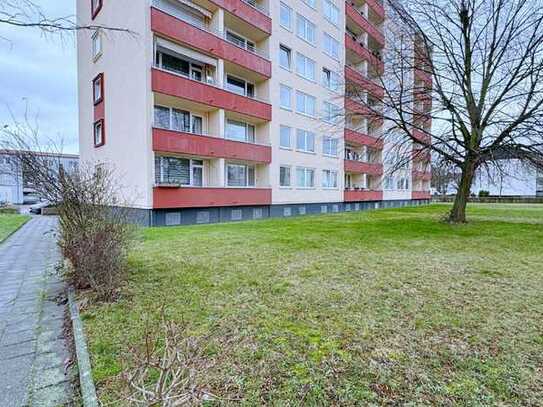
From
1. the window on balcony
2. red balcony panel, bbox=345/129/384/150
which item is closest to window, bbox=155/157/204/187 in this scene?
the window on balcony

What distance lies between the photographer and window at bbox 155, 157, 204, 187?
1553cm

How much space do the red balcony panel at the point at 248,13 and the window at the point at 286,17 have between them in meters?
1.52

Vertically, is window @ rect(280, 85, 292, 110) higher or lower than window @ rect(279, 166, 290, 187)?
higher

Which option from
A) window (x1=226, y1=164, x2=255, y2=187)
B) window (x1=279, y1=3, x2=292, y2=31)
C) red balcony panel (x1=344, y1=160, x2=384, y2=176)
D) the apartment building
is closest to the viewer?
the apartment building

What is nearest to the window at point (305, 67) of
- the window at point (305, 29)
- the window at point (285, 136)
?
the window at point (305, 29)

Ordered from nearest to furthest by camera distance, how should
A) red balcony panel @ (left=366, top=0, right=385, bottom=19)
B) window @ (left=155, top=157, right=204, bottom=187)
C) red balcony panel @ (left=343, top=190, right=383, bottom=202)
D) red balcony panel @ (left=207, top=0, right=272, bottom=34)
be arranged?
1. window @ (left=155, top=157, right=204, bottom=187)
2. red balcony panel @ (left=207, top=0, right=272, bottom=34)
3. red balcony panel @ (left=343, top=190, right=383, bottom=202)
4. red balcony panel @ (left=366, top=0, right=385, bottom=19)

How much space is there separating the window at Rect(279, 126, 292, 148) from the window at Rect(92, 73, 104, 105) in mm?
10189

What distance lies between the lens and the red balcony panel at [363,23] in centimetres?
2645

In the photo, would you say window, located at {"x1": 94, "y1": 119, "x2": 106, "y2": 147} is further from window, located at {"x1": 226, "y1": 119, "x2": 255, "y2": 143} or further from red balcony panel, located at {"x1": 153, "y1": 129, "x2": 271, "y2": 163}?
window, located at {"x1": 226, "y1": 119, "x2": 255, "y2": 143}

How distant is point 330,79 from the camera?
83.5ft

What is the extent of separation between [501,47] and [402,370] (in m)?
14.8

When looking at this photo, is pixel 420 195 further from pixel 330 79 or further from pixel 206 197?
pixel 206 197

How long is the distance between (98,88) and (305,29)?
1367cm

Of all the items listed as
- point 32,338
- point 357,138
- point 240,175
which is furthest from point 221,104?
point 32,338
